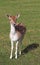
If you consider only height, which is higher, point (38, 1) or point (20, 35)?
point (20, 35)

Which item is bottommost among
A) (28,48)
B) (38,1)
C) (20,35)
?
(38,1)

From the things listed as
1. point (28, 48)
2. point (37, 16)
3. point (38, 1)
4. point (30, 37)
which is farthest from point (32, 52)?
point (38, 1)

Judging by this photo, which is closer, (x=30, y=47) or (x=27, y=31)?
(x=30, y=47)

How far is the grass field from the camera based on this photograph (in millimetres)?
10680

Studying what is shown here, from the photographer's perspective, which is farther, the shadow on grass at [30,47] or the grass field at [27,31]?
the shadow on grass at [30,47]

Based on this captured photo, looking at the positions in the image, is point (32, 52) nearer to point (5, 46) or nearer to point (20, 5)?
point (5, 46)

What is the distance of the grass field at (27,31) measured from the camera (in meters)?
10.7

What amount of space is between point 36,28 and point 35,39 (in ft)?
6.76

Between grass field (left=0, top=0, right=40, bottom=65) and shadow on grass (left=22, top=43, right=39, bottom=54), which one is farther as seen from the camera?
shadow on grass (left=22, top=43, right=39, bottom=54)

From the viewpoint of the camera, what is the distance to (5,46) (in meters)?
11.8

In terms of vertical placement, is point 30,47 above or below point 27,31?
above

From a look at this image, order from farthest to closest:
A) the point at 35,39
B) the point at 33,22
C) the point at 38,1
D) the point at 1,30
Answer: the point at 38,1 → the point at 33,22 → the point at 1,30 → the point at 35,39

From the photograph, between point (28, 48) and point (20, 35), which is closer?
point (20, 35)

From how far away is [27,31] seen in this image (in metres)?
14.2
